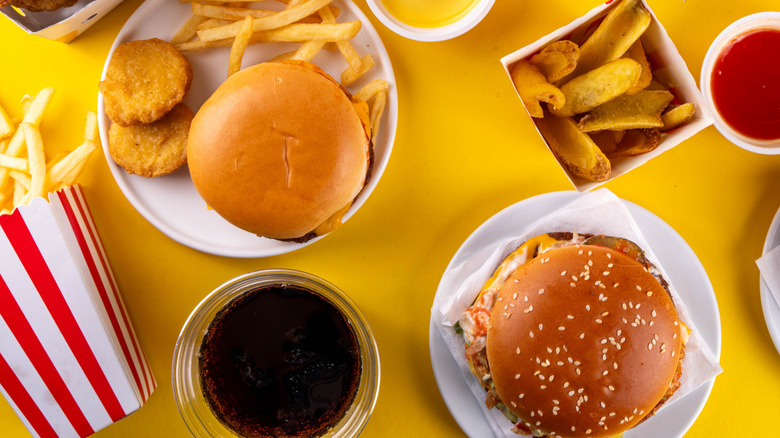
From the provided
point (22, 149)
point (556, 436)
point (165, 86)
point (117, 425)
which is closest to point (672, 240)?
point (556, 436)

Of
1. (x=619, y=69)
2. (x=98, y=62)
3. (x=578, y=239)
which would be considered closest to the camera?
(x=619, y=69)

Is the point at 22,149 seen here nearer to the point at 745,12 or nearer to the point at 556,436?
the point at 556,436

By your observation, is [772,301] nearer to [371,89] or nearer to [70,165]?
[371,89]

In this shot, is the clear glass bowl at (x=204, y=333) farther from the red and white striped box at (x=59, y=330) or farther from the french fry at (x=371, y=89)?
the french fry at (x=371, y=89)

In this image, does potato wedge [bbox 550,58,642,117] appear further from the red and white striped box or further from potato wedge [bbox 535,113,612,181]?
the red and white striped box

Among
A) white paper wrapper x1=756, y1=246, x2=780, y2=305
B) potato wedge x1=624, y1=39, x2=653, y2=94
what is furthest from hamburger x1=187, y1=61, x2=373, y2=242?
white paper wrapper x1=756, y1=246, x2=780, y2=305
